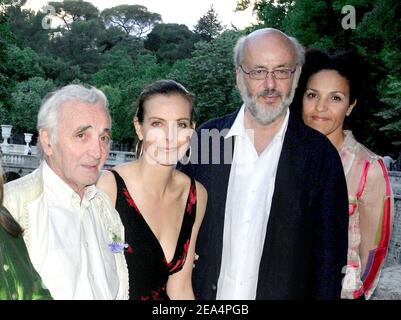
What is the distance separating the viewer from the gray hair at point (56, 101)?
4.71 feet

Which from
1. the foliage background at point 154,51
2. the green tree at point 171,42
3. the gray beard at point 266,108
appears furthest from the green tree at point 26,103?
the gray beard at point 266,108

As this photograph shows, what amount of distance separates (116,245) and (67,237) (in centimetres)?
16

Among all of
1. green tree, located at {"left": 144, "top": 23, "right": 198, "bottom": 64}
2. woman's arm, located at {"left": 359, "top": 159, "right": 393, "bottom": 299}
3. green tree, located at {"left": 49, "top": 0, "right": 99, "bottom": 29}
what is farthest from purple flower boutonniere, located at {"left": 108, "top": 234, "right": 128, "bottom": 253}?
green tree, located at {"left": 49, "top": 0, "right": 99, "bottom": 29}

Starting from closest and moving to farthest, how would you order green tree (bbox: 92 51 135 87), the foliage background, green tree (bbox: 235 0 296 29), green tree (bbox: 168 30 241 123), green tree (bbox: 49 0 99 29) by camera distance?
the foliage background
green tree (bbox: 235 0 296 29)
green tree (bbox: 168 30 241 123)
green tree (bbox: 92 51 135 87)
green tree (bbox: 49 0 99 29)

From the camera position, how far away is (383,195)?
6.58 ft

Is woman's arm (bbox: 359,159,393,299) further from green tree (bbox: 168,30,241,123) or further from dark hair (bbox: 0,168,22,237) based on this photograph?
green tree (bbox: 168,30,241,123)

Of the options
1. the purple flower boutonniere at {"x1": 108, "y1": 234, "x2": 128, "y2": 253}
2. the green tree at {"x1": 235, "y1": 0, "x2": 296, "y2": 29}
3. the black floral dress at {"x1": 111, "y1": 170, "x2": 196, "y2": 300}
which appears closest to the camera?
the purple flower boutonniere at {"x1": 108, "y1": 234, "x2": 128, "y2": 253}

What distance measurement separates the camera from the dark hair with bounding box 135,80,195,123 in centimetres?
170

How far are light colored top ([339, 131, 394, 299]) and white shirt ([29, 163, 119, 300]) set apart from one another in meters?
0.91

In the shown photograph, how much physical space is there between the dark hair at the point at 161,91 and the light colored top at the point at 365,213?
2.25 feet

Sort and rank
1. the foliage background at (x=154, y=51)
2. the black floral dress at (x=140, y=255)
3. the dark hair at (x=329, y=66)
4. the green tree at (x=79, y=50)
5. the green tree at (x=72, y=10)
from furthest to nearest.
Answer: the green tree at (x=72, y=10)
the green tree at (x=79, y=50)
the foliage background at (x=154, y=51)
the dark hair at (x=329, y=66)
the black floral dress at (x=140, y=255)

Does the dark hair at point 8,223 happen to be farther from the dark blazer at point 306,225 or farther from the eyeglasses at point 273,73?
the eyeglasses at point 273,73

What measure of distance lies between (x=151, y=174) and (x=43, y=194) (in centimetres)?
41
